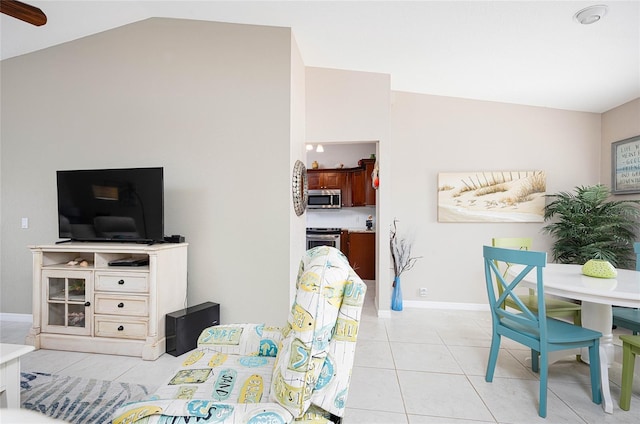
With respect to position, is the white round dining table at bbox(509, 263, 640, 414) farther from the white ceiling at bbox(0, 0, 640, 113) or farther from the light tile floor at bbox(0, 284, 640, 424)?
the white ceiling at bbox(0, 0, 640, 113)

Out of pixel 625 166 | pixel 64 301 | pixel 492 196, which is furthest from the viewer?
pixel 492 196

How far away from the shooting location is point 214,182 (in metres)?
2.88

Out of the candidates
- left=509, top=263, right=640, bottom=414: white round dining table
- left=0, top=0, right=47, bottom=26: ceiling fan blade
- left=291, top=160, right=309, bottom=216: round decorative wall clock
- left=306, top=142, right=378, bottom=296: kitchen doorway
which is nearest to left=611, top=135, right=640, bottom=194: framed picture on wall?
left=509, top=263, right=640, bottom=414: white round dining table

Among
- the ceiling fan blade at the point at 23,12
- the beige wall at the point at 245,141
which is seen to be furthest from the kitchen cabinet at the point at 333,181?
the ceiling fan blade at the point at 23,12

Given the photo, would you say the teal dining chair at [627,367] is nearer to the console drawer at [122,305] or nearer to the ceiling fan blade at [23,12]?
the console drawer at [122,305]

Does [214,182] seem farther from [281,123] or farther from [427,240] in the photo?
[427,240]

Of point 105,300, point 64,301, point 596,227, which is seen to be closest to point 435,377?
point 596,227

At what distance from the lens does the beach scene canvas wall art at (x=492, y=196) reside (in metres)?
3.59

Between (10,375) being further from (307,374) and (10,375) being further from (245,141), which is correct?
(245,141)

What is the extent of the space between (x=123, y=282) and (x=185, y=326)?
25.2 inches

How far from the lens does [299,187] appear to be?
315 centimetres

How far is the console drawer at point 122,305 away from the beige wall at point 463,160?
9.68ft

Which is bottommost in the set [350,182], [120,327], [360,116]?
[120,327]

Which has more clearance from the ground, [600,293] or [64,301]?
[600,293]
